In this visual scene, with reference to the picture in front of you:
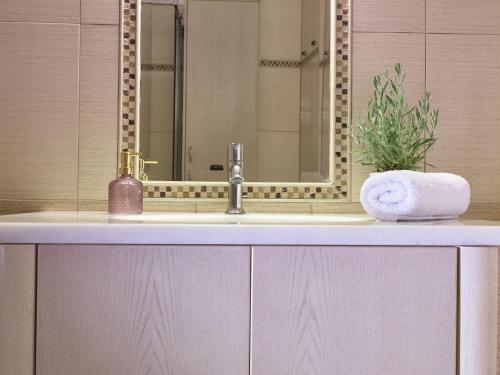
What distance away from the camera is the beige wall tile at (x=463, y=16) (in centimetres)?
140

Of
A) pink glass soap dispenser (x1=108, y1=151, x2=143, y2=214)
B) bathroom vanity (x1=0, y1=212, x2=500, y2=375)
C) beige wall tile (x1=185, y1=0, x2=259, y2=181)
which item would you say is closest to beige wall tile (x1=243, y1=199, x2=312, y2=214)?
beige wall tile (x1=185, y1=0, x2=259, y2=181)

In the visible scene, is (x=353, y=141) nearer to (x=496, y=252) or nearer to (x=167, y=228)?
(x=496, y=252)

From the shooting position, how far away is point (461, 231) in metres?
0.87

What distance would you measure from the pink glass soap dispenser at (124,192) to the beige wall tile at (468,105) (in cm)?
70

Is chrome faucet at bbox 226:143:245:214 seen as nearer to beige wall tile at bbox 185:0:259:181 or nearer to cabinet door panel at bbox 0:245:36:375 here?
beige wall tile at bbox 185:0:259:181

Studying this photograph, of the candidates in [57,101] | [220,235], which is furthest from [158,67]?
[220,235]

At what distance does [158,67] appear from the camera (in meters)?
1.36

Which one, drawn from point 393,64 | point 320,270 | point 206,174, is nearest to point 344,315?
point 320,270

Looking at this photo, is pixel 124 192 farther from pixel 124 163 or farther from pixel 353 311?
pixel 353 311

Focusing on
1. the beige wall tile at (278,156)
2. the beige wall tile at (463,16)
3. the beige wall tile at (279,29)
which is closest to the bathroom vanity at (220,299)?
the beige wall tile at (278,156)

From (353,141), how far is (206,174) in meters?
0.36

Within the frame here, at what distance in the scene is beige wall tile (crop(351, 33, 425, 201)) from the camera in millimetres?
1396

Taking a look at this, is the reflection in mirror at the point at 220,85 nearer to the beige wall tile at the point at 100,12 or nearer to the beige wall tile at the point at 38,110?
the beige wall tile at the point at 100,12

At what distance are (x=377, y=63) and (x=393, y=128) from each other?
0.74 ft
